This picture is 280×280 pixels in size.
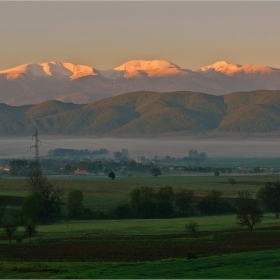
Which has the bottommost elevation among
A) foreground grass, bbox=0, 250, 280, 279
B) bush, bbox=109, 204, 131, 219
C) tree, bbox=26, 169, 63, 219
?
foreground grass, bbox=0, 250, 280, 279

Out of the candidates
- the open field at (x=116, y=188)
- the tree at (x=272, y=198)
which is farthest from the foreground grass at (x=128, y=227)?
the open field at (x=116, y=188)

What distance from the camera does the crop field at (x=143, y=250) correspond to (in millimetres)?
30656

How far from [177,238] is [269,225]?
37.3 feet

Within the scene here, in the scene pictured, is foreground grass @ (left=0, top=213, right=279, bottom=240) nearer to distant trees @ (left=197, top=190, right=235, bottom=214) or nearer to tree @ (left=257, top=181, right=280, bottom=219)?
tree @ (left=257, top=181, right=280, bottom=219)

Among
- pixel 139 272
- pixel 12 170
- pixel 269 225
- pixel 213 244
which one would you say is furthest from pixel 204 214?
pixel 12 170

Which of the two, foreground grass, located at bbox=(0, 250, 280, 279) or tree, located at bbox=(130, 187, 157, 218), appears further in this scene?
tree, located at bbox=(130, 187, 157, 218)

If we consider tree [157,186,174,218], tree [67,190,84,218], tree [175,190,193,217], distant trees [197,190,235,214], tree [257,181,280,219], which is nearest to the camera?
tree [67,190,84,218]

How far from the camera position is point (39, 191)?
71500 mm

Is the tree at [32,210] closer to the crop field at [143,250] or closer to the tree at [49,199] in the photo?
the tree at [49,199]

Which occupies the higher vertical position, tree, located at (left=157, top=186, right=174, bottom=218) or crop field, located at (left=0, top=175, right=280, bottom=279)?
tree, located at (left=157, top=186, right=174, bottom=218)

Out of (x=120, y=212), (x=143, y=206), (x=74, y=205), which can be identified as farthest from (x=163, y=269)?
(x=143, y=206)

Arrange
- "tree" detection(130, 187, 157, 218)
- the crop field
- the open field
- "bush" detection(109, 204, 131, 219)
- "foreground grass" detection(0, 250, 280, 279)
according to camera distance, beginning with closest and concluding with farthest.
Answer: "foreground grass" detection(0, 250, 280, 279)
the crop field
"bush" detection(109, 204, 131, 219)
"tree" detection(130, 187, 157, 218)
the open field

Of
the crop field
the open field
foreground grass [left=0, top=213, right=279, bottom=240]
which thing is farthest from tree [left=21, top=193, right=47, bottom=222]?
the open field

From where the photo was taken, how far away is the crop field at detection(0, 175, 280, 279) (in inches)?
1207
